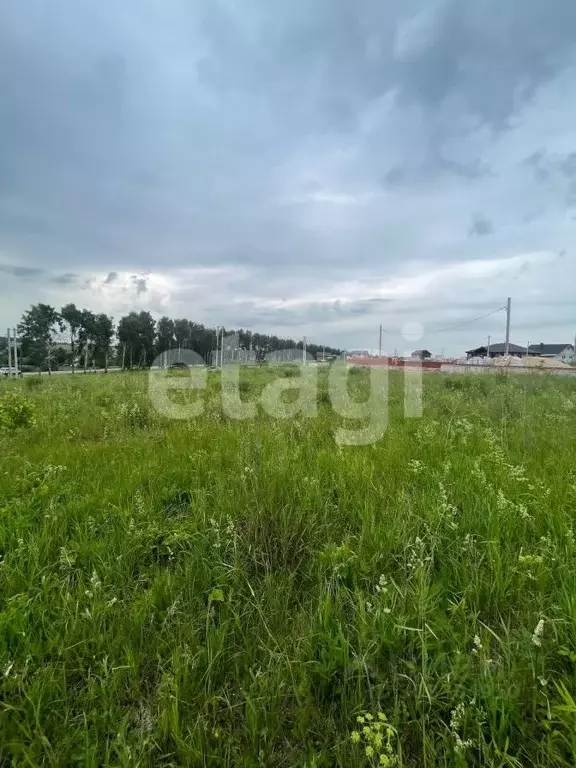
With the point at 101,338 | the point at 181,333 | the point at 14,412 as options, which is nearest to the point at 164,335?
the point at 181,333

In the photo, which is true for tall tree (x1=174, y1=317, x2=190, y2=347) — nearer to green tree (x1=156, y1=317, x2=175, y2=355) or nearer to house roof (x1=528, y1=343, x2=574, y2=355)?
green tree (x1=156, y1=317, x2=175, y2=355)

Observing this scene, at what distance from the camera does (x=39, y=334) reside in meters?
45.5

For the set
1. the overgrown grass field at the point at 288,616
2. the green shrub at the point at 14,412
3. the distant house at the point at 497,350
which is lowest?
the overgrown grass field at the point at 288,616

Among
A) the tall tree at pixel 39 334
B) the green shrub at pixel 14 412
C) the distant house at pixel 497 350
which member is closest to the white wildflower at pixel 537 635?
the green shrub at pixel 14 412

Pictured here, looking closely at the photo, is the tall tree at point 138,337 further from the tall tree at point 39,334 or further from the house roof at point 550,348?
the house roof at point 550,348

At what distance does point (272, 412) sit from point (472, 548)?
4.31 meters

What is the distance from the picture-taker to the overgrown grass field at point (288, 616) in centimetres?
114

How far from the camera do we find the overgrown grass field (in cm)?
114

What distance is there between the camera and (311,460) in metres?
3.30

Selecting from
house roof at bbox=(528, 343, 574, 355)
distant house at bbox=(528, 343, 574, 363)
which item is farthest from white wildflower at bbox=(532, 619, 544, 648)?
house roof at bbox=(528, 343, 574, 355)

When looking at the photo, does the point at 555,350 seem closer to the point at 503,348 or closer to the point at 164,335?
the point at 503,348

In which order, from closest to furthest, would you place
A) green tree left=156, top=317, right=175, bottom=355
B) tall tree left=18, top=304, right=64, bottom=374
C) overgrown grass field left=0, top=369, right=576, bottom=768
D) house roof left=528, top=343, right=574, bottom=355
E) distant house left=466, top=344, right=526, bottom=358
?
overgrown grass field left=0, top=369, right=576, bottom=768 < tall tree left=18, top=304, right=64, bottom=374 < green tree left=156, top=317, right=175, bottom=355 < distant house left=466, top=344, right=526, bottom=358 < house roof left=528, top=343, right=574, bottom=355

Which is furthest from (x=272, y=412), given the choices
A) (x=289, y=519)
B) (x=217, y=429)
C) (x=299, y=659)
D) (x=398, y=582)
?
(x=299, y=659)

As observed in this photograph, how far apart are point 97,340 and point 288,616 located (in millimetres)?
58300
